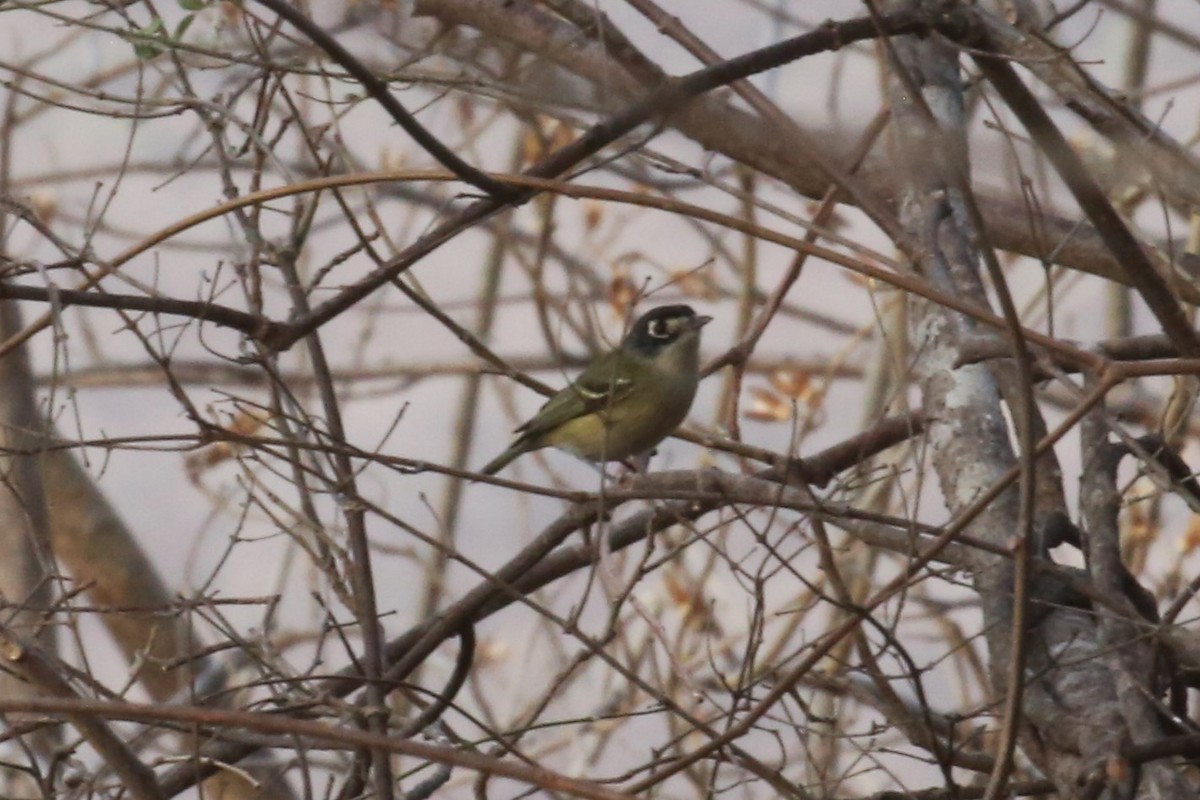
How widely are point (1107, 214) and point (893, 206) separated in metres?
1.74

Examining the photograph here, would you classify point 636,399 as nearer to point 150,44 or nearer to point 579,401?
point 579,401

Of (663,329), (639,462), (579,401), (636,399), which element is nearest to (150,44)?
(579,401)

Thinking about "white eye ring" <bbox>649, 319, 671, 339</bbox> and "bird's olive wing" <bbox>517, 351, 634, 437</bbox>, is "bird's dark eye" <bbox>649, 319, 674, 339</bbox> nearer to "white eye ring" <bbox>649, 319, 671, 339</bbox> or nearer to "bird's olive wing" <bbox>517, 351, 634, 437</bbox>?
"white eye ring" <bbox>649, 319, 671, 339</bbox>

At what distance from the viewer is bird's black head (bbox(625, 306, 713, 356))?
6578 millimetres

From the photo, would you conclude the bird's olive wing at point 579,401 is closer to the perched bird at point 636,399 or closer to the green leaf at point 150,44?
the perched bird at point 636,399

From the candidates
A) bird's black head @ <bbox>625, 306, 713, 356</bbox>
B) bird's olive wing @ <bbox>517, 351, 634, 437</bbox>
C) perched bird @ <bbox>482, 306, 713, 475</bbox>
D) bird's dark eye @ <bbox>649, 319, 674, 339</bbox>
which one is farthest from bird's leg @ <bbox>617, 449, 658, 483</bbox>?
bird's dark eye @ <bbox>649, 319, 674, 339</bbox>

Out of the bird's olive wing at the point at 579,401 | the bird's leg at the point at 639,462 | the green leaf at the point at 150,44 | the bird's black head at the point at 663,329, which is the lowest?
the green leaf at the point at 150,44

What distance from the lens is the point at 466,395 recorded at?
8.27 m

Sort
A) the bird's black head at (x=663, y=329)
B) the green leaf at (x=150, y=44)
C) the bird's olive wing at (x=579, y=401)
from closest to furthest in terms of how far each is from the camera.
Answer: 1. the green leaf at (x=150, y=44)
2. the bird's olive wing at (x=579, y=401)
3. the bird's black head at (x=663, y=329)

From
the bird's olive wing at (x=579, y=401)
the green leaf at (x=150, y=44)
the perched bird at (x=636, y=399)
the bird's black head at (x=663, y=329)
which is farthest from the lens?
the bird's black head at (x=663, y=329)

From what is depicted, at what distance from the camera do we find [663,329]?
6695 millimetres

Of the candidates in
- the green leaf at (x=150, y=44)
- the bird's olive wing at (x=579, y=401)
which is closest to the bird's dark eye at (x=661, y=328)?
the bird's olive wing at (x=579, y=401)

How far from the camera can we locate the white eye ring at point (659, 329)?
6660 millimetres

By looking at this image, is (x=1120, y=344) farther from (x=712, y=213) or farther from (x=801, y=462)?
(x=712, y=213)
